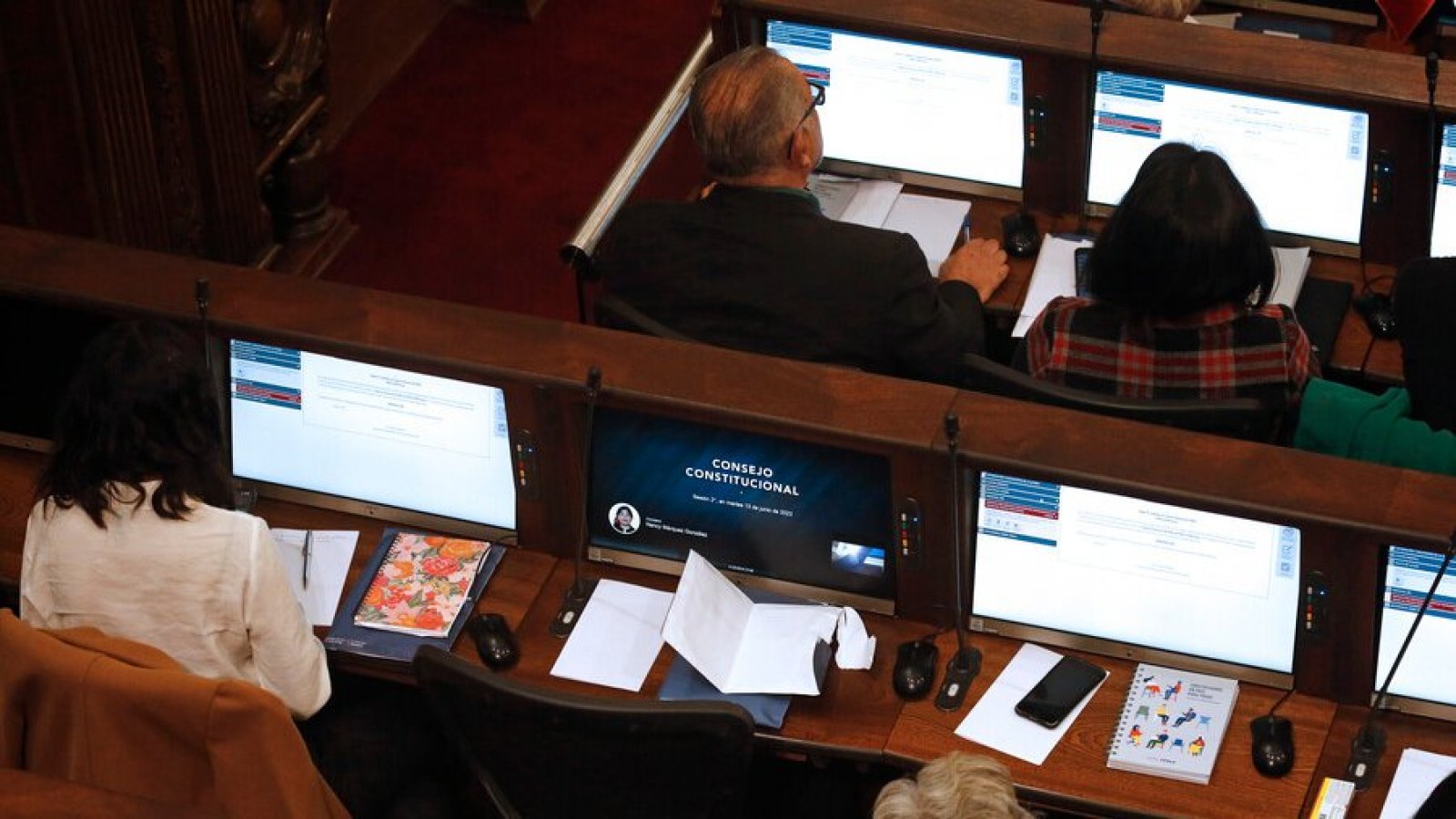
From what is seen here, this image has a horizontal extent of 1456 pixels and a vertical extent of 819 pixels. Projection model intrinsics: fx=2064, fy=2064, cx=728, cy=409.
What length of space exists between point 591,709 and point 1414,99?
7.56 feet


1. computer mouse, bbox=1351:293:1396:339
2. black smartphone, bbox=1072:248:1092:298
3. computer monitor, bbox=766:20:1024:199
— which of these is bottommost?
computer mouse, bbox=1351:293:1396:339

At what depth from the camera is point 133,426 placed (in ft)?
10.3

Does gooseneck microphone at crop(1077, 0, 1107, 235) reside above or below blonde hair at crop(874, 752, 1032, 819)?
above

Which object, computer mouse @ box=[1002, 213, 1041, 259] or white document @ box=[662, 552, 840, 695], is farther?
computer mouse @ box=[1002, 213, 1041, 259]

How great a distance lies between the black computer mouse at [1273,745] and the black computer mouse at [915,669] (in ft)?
1.74

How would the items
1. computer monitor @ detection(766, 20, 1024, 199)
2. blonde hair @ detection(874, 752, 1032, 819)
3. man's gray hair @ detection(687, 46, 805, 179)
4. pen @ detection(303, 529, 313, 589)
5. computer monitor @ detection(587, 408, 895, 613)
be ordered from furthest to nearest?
computer monitor @ detection(766, 20, 1024, 199)
man's gray hair @ detection(687, 46, 805, 179)
pen @ detection(303, 529, 313, 589)
computer monitor @ detection(587, 408, 895, 613)
blonde hair @ detection(874, 752, 1032, 819)

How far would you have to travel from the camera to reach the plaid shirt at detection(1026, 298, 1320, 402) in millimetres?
3703

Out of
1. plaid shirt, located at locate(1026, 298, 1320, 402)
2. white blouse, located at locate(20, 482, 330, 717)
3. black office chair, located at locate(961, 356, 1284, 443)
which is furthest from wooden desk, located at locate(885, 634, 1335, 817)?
white blouse, located at locate(20, 482, 330, 717)

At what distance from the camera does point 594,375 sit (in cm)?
342

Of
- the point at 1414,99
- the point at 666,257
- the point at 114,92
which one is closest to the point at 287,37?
the point at 114,92

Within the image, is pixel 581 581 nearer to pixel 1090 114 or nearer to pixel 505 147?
pixel 1090 114

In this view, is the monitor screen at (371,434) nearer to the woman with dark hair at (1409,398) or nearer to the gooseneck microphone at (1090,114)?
the woman with dark hair at (1409,398)

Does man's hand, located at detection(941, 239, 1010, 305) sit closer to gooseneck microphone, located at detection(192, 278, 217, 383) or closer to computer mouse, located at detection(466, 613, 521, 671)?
computer mouse, located at detection(466, 613, 521, 671)

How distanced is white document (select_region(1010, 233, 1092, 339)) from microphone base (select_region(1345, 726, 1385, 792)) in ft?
4.39
